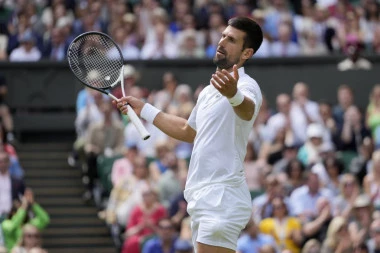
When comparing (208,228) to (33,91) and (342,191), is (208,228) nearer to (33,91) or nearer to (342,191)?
(342,191)

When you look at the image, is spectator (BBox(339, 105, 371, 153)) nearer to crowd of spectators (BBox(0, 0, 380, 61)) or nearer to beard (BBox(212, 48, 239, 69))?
crowd of spectators (BBox(0, 0, 380, 61))

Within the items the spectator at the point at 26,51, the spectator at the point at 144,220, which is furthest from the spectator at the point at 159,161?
the spectator at the point at 26,51

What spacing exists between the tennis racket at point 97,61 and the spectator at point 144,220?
5.33 m

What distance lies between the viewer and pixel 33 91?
1792 centimetres

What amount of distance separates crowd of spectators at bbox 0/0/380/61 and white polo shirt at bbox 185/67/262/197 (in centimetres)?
1022

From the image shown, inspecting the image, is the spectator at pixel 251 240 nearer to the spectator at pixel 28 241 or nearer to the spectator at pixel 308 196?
the spectator at pixel 308 196

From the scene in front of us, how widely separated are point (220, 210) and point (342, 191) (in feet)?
22.6

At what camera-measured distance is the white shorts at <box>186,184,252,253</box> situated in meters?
7.58

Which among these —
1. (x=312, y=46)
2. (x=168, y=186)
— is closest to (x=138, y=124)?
(x=168, y=186)

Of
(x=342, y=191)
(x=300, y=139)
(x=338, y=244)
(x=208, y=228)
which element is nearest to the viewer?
(x=208, y=228)

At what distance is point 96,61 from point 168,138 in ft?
23.9

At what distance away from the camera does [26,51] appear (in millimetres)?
17891

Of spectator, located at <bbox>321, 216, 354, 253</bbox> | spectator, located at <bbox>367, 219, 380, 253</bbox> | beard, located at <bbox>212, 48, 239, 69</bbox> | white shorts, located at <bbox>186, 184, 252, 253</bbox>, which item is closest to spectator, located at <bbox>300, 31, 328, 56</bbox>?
spectator, located at <bbox>321, 216, 354, 253</bbox>

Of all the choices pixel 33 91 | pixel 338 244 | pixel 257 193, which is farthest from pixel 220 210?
pixel 33 91
